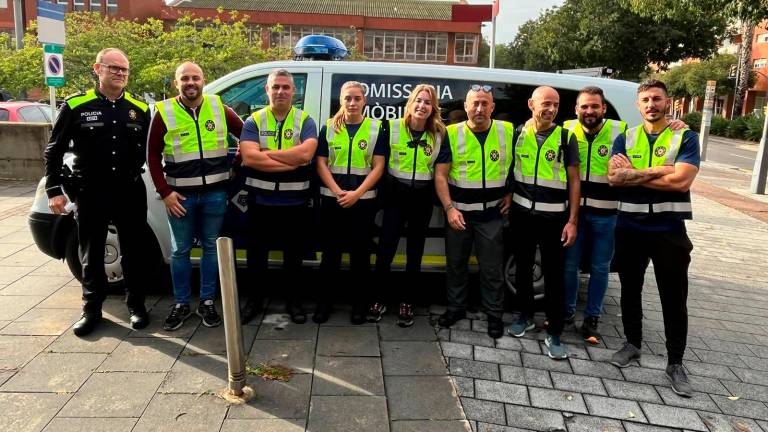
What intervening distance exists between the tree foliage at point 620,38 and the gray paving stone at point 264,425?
28.2 m

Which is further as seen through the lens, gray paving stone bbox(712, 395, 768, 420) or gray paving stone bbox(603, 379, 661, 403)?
gray paving stone bbox(603, 379, 661, 403)

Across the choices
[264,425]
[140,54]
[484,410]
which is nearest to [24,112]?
[140,54]

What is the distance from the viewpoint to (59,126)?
368 cm

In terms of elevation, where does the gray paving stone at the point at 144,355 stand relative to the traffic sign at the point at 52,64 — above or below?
below

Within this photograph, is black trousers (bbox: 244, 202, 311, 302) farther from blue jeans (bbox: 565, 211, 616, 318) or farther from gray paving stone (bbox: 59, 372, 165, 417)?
blue jeans (bbox: 565, 211, 616, 318)

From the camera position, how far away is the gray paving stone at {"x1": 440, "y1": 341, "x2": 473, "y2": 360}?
3791mm

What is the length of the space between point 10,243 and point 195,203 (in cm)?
A: 359

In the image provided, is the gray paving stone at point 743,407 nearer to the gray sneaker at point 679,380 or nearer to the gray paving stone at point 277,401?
the gray sneaker at point 679,380

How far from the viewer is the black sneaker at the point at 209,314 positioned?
409 centimetres

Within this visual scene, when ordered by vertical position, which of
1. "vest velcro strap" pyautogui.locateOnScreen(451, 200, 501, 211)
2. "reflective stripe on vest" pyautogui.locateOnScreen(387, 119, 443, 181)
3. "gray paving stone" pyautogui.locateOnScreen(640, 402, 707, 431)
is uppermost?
"reflective stripe on vest" pyautogui.locateOnScreen(387, 119, 443, 181)

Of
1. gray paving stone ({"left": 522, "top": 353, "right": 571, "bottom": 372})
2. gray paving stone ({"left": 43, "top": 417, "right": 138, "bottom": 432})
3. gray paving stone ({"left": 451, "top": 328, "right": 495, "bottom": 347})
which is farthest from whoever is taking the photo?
gray paving stone ({"left": 451, "top": 328, "right": 495, "bottom": 347})

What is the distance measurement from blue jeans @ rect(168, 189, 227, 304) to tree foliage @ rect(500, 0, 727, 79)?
27308 millimetres

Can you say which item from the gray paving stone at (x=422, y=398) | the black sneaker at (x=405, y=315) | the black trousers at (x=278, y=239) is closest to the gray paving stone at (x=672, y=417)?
the gray paving stone at (x=422, y=398)

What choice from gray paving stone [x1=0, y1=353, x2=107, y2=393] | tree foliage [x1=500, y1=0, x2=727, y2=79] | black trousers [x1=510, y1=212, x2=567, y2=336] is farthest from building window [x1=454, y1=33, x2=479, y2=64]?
gray paving stone [x1=0, y1=353, x2=107, y2=393]
